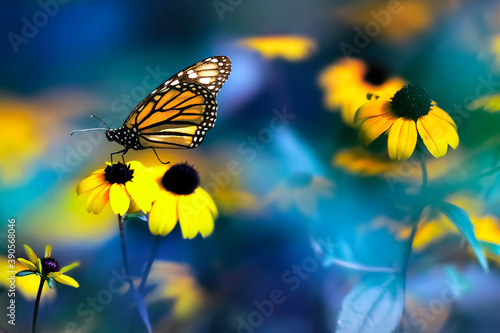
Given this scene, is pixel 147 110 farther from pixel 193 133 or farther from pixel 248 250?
pixel 248 250

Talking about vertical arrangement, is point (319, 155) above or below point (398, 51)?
below

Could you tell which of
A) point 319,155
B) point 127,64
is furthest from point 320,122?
point 127,64

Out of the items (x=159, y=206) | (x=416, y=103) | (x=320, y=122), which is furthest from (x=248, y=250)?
(x=416, y=103)

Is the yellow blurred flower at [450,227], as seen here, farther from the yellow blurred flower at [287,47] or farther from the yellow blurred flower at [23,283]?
the yellow blurred flower at [23,283]

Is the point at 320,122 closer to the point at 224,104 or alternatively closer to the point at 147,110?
the point at 224,104

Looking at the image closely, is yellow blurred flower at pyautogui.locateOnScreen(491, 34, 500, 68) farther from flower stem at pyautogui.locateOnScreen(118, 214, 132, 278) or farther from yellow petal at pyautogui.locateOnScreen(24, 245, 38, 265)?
yellow petal at pyautogui.locateOnScreen(24, 245, 38, 265)

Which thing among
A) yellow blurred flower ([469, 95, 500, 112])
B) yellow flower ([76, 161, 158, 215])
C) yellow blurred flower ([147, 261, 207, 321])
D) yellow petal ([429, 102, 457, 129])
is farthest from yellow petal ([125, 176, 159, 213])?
yellow blurred flower ([469, 95, 500, 112])

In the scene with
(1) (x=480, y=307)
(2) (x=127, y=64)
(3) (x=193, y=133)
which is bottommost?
(1) (x=480, y=307)
